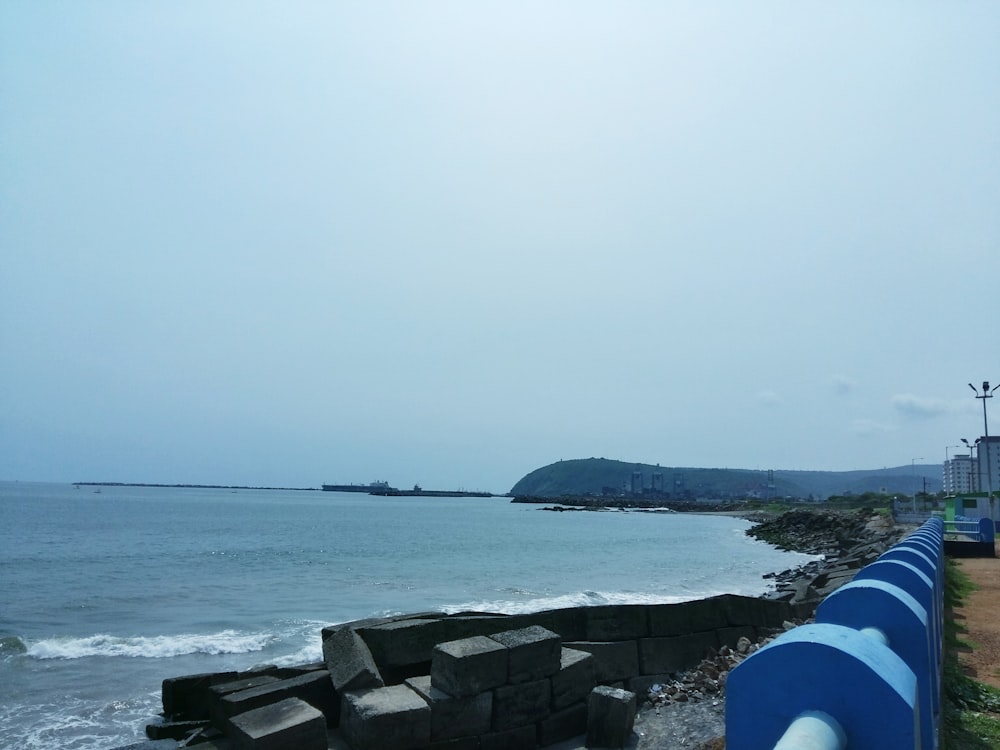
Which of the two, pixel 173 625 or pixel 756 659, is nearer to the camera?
pixel 756 659

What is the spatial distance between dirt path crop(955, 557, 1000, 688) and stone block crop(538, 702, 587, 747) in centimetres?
355

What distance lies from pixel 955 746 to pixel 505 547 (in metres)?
40.8

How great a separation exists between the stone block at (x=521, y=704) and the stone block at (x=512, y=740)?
52 mm

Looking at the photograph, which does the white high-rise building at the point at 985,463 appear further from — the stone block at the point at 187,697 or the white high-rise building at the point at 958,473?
the stone block at the point at 187,697

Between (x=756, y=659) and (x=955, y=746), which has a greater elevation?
(x=756, y=659)

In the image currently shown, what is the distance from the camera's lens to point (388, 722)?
6152 millimetres

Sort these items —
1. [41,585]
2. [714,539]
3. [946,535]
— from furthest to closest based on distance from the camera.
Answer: [714,539] → [41,585] → [946,535]

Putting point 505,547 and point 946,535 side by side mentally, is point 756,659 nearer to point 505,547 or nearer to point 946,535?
point 946,535

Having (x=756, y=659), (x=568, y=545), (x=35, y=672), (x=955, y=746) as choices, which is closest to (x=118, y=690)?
(x=35, y=672)

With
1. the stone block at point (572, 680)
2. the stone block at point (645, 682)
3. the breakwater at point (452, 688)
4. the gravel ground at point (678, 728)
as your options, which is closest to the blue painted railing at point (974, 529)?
the breakwater at point (452, 688)

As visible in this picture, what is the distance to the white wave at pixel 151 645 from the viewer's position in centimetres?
1460

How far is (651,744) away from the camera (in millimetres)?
6840

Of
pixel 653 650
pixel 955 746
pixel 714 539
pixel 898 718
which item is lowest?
pixel 714 539

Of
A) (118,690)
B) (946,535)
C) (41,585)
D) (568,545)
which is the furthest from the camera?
(568,545)
